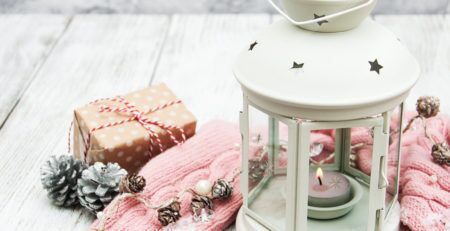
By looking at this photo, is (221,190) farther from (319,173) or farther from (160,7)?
(160,7)

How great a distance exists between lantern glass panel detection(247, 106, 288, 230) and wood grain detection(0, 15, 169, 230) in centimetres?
28

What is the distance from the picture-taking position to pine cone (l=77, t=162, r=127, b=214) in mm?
1140

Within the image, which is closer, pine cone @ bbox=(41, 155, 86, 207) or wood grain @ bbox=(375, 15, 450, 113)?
pine cone @ bbox=(41, 155, 86, 207)

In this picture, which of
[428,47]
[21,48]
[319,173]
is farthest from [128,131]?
[428,47]

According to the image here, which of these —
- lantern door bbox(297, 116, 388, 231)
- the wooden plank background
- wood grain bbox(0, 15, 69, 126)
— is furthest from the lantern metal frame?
the wooden plank background

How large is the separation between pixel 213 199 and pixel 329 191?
0.18 metres

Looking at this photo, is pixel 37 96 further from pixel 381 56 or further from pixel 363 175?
pixel 381 56

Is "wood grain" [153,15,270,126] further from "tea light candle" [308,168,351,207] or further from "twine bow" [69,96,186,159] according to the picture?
"tea light candle" [308,168,351,207]

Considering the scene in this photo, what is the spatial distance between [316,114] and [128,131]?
0.39 m

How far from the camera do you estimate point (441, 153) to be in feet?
3.76

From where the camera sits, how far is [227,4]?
213cm

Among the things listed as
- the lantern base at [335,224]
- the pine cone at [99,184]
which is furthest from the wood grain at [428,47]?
the pine cone at [99,184]

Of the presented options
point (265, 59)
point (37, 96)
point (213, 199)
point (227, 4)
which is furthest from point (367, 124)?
point (227, 4)

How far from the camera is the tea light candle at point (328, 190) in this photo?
106 centimetres
